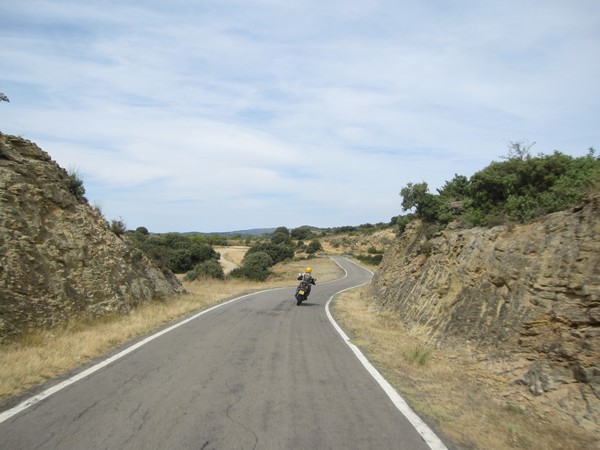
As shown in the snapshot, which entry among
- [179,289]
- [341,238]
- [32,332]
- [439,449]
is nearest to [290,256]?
[341,238]

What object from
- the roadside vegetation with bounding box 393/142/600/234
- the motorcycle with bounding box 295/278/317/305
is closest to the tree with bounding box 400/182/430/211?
the roadside vegetation with bounding box 393/142/600/234

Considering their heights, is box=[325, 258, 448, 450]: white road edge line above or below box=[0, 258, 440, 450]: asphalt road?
below

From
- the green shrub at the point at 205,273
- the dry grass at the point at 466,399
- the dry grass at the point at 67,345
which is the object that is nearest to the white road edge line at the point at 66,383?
the dry grass at the point at 67,345

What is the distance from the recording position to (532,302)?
8352 millimetres

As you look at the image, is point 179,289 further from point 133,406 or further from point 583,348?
point 583,348

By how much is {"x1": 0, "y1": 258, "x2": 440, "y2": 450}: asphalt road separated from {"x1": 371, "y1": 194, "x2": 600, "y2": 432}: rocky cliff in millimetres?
2503

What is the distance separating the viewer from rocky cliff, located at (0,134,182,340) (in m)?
9.80

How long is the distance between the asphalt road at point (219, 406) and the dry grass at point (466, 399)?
0.52 meters

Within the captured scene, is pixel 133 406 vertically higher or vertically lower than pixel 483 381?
higher

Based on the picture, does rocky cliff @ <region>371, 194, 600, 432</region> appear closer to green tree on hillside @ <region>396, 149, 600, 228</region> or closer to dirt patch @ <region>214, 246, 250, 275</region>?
green tree on hillside @ <region>396, 149, 600, 228</region>

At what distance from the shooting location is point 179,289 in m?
21.1

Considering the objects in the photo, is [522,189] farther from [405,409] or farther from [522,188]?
[405,409]

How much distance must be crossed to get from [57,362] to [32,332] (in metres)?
2.20

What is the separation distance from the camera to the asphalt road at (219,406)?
4633mm
